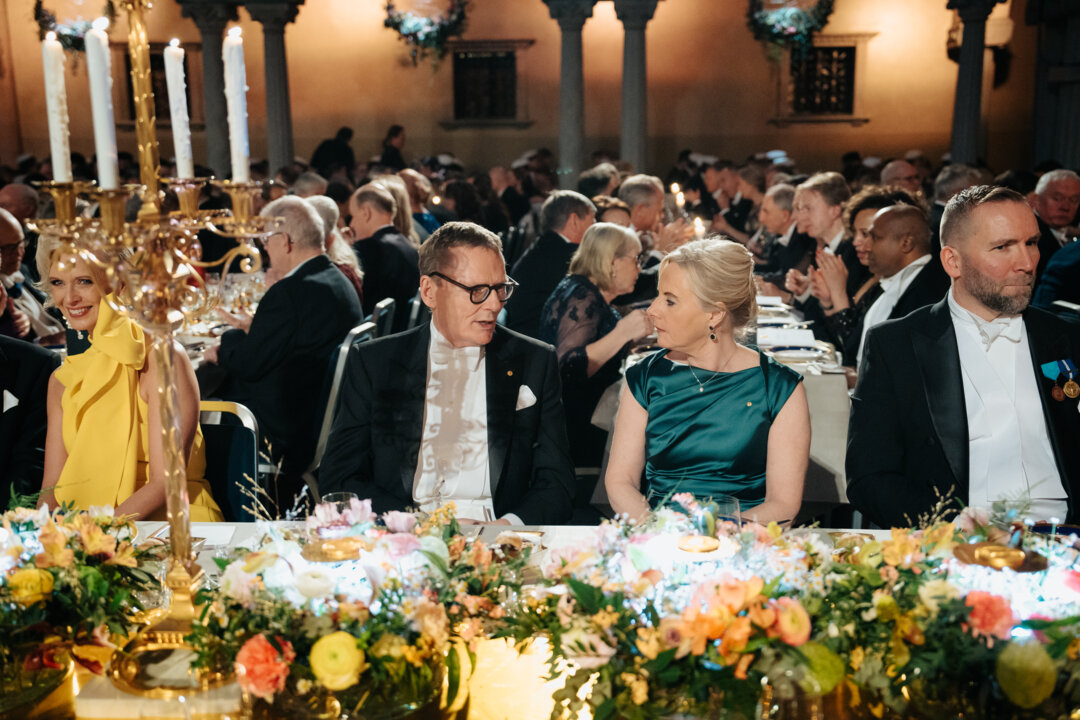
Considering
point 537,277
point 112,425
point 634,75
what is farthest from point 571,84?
point 112,425

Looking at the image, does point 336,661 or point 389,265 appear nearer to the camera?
point 336,661

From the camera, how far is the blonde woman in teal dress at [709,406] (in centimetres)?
264

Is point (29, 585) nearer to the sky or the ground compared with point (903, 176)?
nearer to the ground

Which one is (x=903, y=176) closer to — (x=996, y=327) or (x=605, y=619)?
(x=996, y=327)

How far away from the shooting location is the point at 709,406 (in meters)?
2.73

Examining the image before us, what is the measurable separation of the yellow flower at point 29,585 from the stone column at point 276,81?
11941mm

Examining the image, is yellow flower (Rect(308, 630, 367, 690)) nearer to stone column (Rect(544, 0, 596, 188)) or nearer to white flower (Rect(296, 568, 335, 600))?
white flower (Rect(296, 568, 335, 600))

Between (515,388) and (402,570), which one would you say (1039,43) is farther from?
(402,570)

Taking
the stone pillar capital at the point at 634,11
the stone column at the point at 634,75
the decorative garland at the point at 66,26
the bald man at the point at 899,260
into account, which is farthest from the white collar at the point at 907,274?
the decorative garland at the point at 66,26

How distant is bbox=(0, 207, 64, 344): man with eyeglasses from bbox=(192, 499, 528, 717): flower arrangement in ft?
10.8

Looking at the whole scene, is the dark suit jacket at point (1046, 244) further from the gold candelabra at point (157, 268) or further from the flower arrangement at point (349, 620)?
the gold candelabra at point (157, 268)

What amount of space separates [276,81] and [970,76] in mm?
8868

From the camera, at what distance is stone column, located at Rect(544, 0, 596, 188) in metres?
12.4

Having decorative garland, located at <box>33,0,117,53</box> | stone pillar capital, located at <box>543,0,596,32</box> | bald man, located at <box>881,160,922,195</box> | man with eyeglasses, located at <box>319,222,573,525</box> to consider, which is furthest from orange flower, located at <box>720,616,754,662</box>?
decorative garland, located at <box>33,0,117,53</box>
